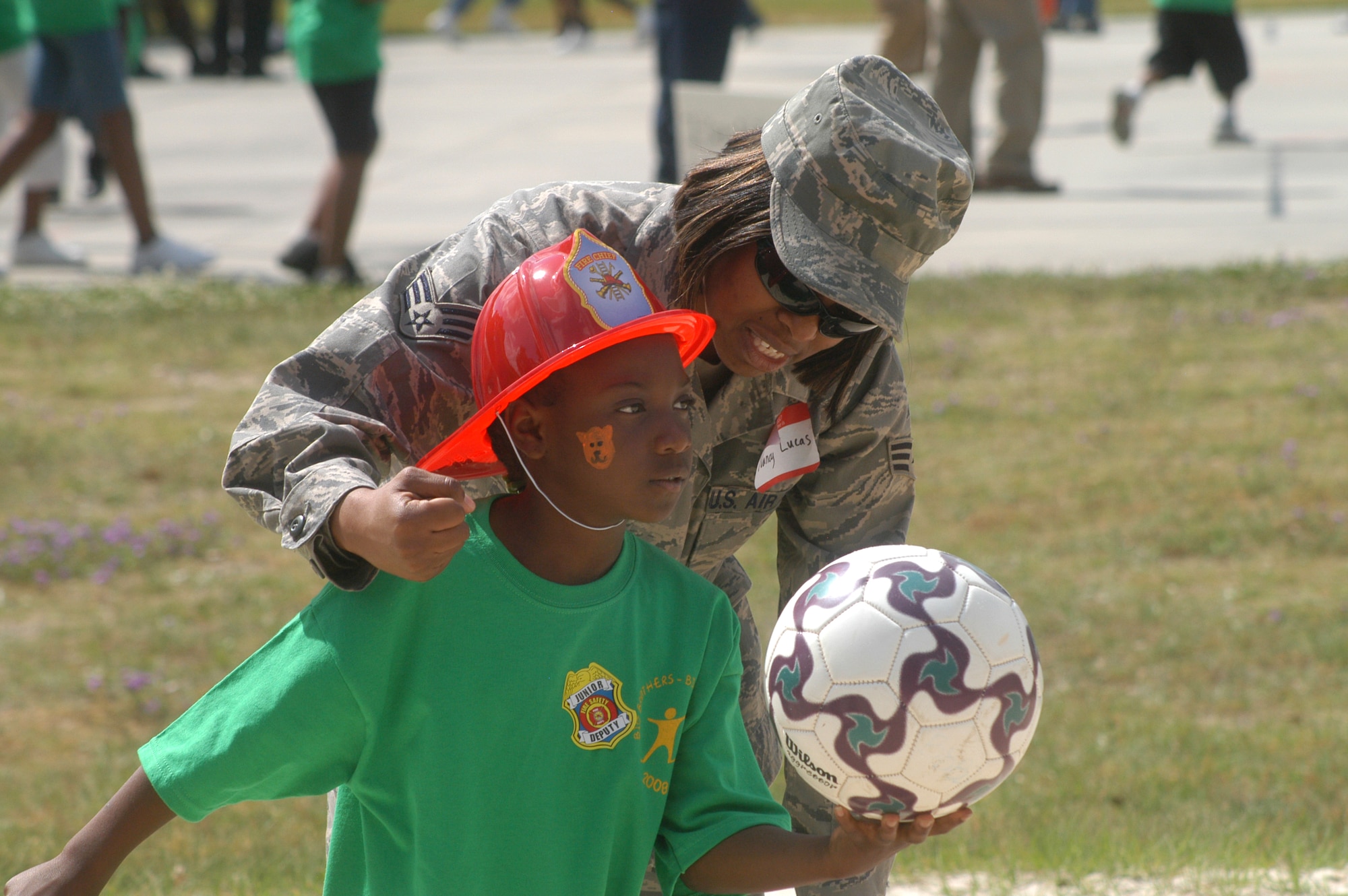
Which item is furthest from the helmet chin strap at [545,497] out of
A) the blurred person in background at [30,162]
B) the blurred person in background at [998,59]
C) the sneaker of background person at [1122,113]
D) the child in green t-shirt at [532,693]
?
the sneaker of background person at [1122,113]

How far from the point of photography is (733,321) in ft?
8.29

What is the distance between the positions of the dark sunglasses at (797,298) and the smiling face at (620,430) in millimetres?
306

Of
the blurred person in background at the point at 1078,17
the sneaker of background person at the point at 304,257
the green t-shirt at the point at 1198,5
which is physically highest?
the green t-shirt at the point at 1198,5

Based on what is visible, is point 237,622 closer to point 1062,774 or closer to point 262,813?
point 262,813

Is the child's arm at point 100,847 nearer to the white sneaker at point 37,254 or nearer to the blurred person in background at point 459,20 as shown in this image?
the white sneaker at point 37,254

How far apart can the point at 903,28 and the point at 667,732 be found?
9.20 metres

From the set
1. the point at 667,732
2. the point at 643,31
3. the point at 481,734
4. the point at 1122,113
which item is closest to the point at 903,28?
the point at 1122,113

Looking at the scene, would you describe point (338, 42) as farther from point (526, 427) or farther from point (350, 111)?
point (526, 427)

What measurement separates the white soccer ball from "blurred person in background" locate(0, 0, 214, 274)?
23.2 feet

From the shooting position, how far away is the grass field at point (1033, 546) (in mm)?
4023

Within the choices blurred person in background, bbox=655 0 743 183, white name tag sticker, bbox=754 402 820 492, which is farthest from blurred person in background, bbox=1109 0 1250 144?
white name tag sticker, bbox=754 402 820 492

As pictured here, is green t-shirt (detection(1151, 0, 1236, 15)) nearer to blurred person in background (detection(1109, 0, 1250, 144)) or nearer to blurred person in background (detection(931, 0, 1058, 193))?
blurred person in background (detection(1109, 0, 1250, 144))

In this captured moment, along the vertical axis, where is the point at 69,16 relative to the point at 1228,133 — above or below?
above

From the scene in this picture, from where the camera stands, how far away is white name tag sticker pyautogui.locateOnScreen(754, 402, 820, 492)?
2676 mm
